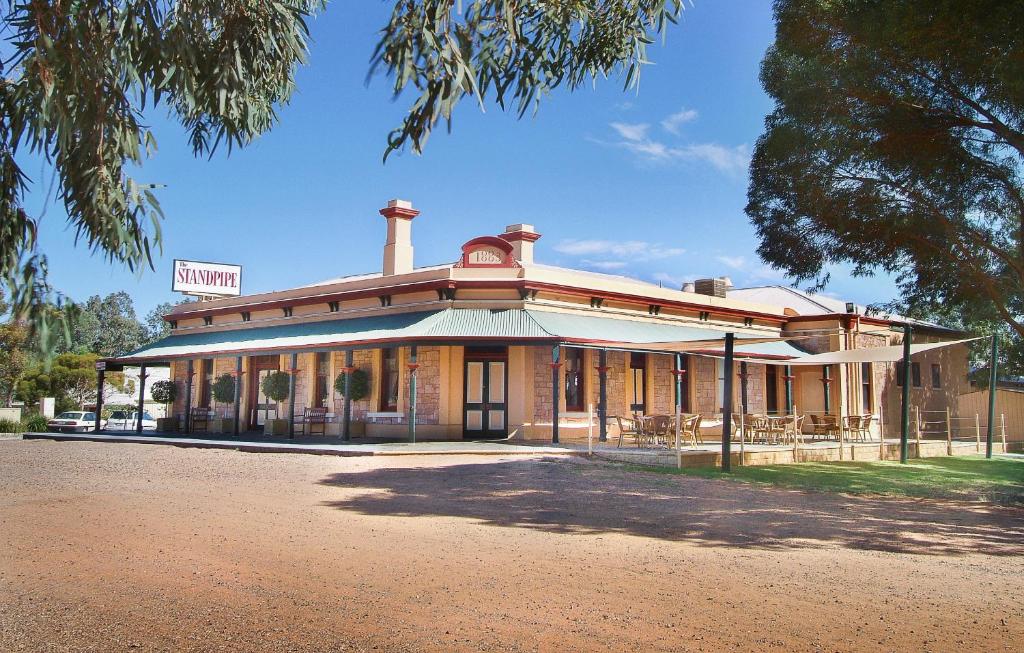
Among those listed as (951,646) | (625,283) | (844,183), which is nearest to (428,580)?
(951,646)

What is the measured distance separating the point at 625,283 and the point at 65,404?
32.0 m

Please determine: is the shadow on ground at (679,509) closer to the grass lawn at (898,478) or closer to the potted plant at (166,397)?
the grass lawn at (898,478)

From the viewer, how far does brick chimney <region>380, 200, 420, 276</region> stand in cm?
2417

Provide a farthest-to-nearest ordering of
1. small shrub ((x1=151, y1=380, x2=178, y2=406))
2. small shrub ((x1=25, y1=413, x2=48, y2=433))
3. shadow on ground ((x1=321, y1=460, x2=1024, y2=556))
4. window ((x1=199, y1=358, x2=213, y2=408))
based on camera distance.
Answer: small shrub ((x1=25, y1=413, x2=48, y2=433))
small shrub ((x1=151, y1=380, x2=178, y2=406))
window ((x1=199, y1=358, x2=213, y2=408))
shadow on ground ((x1=321, y1=460, x2=1024, y2=556))

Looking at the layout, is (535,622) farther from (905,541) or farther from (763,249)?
(763,249)

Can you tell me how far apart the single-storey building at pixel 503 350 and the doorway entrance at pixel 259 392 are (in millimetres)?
43

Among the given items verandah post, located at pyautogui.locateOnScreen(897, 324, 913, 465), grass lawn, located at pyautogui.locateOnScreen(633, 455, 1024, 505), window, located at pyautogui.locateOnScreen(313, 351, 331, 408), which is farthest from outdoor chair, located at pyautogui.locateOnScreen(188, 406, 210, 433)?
verandah post, located at pyautogui.locateOnScreen(897, 324, 913, 465)

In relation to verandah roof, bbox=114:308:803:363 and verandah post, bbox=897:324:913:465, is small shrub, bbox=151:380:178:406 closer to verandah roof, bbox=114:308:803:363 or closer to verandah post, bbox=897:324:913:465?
verandah roof, bbox=114:308:803:363

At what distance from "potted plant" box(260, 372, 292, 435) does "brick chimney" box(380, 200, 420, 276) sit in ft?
13.9

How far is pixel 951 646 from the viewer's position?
16.0 feet

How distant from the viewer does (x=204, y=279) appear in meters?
31.2

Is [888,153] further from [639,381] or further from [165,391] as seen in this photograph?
[165,391]

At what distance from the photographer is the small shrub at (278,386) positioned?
892 inches

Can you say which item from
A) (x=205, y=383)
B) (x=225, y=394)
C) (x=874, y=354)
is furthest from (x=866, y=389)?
(x=205, y=383)
